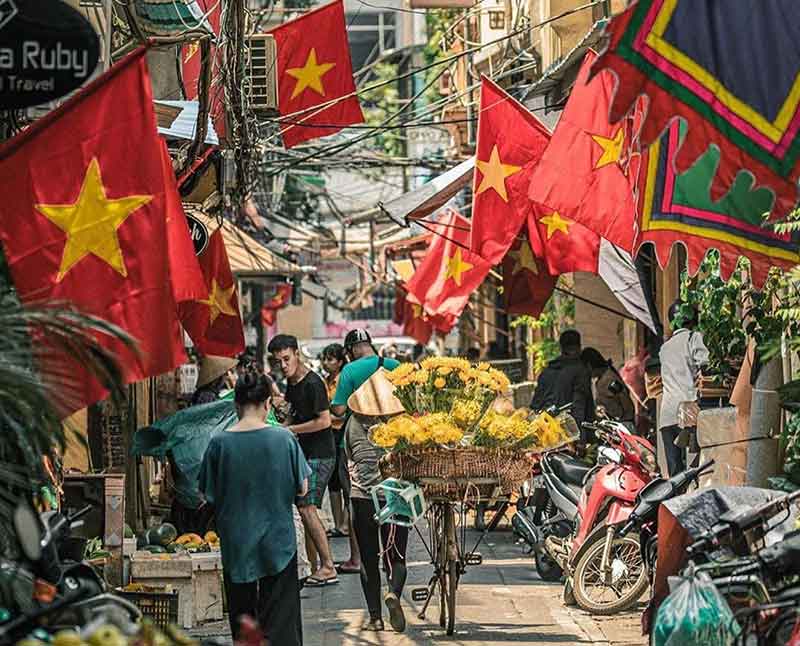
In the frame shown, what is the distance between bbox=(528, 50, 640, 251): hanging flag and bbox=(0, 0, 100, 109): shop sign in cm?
478

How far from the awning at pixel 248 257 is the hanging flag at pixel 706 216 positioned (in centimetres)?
1813

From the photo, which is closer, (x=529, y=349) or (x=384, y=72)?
(x=529, y=349)

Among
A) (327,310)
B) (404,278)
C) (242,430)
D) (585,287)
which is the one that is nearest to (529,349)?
(585,287)

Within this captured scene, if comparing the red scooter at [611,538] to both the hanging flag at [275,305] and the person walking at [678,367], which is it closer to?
the person walking at [678,367]

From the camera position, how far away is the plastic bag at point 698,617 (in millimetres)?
7355

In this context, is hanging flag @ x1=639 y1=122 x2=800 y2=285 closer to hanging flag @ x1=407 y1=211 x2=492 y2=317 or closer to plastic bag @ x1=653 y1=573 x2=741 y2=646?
plastic bag @ x1=653 y1=573 x2=741 y2=646

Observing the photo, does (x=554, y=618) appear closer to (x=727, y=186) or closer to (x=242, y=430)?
(x=242, y=430)

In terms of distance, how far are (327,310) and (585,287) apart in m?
42.7

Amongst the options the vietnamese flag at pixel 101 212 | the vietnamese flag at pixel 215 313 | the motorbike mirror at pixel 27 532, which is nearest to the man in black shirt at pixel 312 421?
the vietnamese flag at pixel 215 313

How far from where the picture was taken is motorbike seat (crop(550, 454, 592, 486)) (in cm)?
1473

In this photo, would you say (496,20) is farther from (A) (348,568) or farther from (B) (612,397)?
(A) (348,568)

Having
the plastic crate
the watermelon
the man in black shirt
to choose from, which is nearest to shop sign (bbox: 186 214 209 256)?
the man in black shirt

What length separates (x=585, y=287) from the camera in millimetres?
25250

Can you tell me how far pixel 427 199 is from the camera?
1780 cm
